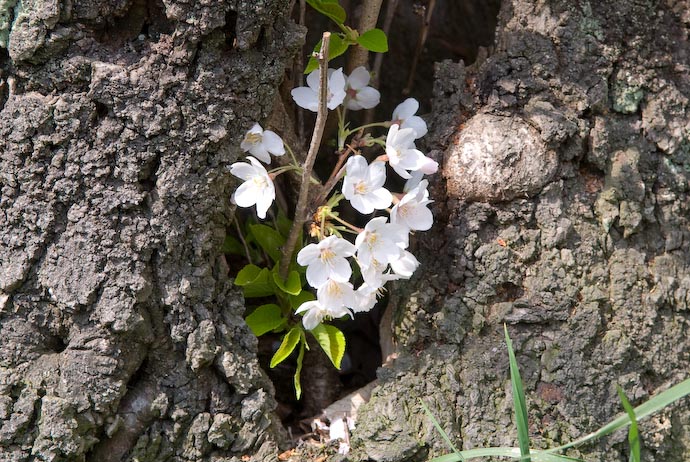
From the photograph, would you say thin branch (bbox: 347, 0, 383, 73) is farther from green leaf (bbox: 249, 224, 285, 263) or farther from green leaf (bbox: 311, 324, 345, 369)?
green leaf (bbox: 311, 324, 345, 369)

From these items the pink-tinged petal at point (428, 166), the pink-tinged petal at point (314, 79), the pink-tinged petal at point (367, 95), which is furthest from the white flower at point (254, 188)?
the pink-tinged petal at point (367, 95)

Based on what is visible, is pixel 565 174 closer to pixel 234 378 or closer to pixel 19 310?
pixel 234 378

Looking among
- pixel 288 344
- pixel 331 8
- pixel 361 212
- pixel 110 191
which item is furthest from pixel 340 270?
pixel 331 8

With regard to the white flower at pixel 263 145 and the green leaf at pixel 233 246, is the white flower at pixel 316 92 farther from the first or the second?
the green leaf at pixel 233 246

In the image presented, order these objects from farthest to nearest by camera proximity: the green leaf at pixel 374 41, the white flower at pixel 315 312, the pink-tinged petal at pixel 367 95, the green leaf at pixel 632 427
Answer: the pink-tinged petal at pixel 367 95, the green leaf at pixel 374 41, the white flower at pixel 315 312, the green leaf at pixel 632 427

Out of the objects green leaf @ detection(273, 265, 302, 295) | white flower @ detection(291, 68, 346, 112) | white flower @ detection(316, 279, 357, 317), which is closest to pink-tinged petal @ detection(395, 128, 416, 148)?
white flower @ detection(291, 68, 346, 112)
